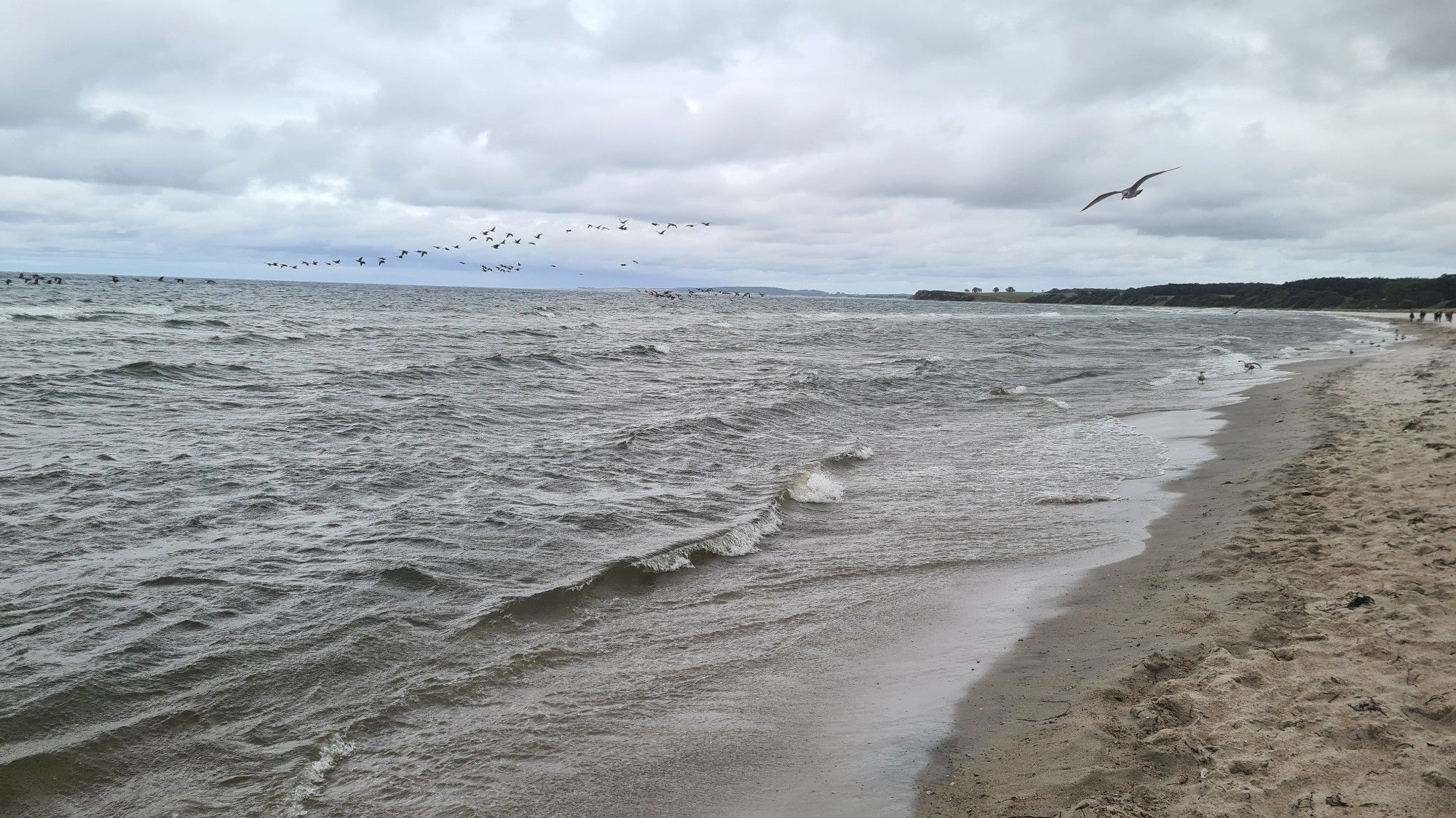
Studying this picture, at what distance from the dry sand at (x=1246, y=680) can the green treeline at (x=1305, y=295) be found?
109210mm

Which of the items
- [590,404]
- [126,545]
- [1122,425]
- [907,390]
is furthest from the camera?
[907,390]

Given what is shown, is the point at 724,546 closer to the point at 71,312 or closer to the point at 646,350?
the point at 646,350

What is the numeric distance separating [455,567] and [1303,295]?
152 m

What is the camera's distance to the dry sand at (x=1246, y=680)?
390cm

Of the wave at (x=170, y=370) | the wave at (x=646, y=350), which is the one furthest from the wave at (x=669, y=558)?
the wave at (x=646, y=350)

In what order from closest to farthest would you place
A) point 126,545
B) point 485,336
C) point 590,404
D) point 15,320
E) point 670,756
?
point 670,756 < point 126,545 < point 590,404 < point 15,320 < point 485,336

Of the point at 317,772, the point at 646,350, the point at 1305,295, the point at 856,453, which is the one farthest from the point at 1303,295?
the point at 317,772

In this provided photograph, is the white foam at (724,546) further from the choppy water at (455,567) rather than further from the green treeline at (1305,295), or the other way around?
the green treeline at (1305,295)

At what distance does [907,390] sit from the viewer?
1019 inches

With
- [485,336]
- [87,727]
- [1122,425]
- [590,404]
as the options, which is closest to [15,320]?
[485,336]

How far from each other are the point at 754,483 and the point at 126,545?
7.99 meters

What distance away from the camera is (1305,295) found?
128 meters

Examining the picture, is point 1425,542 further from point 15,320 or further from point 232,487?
point 15,320

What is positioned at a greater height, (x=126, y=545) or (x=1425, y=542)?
(x=1425, y=542)
